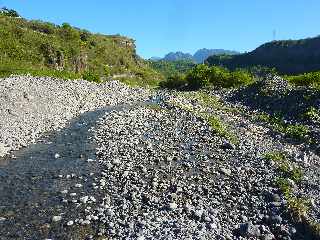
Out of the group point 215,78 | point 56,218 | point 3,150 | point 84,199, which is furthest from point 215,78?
point 56,218

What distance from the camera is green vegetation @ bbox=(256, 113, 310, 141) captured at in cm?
3111

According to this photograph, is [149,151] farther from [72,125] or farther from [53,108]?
[53,108]

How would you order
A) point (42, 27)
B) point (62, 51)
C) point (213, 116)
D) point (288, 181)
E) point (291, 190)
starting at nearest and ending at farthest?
point (291, 190) → point (288, 181) → point (213, 116) → point (62, 51) → point (42, 27)

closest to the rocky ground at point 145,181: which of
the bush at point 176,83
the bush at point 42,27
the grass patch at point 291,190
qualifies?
the grass patch at point 291,190

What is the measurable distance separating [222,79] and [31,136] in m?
44.9

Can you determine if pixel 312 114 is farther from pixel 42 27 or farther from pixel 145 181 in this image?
pixel 42 27

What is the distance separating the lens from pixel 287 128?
33.2 meters

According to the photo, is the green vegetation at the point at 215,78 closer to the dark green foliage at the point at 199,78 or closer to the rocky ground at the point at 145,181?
the dark green foliage at the point at 199,78

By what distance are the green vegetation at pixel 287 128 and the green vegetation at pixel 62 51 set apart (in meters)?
26.9

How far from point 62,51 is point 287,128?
8324 centimetres

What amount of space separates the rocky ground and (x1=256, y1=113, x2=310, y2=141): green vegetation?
1154 mm

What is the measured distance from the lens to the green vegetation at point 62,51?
83.1m

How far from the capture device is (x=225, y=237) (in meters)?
16.0

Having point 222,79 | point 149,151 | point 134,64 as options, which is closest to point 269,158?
point 149,151
